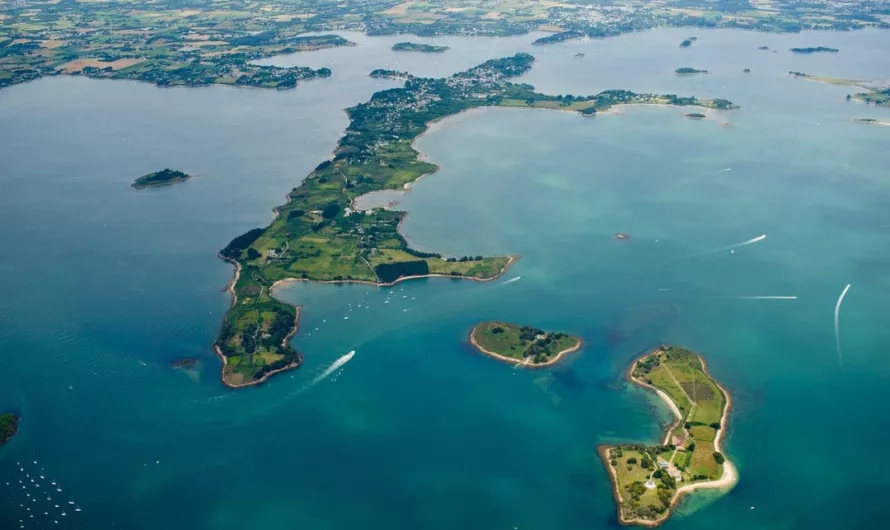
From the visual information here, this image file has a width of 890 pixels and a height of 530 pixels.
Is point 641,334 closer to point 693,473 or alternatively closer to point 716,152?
point 693,473

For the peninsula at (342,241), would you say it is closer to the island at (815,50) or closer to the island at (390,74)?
the island at (390,74)

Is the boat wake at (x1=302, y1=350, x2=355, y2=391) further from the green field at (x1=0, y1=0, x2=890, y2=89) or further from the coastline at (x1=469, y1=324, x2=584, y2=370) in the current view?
the green field at (x1=0, y1=0, x2=890, y2=89)

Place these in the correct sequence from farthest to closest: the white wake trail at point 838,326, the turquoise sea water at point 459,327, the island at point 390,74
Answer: the island at point 390,74 < the white wake trail at point 838,326 < the turquoise sea water at point 459,327

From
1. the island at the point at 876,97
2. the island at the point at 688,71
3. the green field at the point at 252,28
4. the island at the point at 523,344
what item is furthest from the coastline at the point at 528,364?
the island at the point at 688,71

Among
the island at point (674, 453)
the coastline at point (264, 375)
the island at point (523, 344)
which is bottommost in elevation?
the island at point (674, 453)

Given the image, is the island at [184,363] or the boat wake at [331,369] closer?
the boat wake at [331,369]

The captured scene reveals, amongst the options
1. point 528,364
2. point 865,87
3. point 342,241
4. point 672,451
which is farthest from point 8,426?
point 865,87

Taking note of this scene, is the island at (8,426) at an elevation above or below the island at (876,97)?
above

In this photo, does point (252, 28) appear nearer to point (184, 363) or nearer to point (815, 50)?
point (815, 50)
